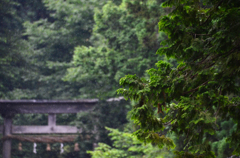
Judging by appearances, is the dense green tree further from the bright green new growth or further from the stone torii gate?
the bright green new growth

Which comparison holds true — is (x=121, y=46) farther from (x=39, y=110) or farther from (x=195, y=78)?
(x=195, y=78)

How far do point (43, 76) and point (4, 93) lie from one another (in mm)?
3135

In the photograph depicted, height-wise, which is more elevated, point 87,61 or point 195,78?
point 87,61

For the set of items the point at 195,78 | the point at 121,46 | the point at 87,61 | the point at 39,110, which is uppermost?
the point at 121,46

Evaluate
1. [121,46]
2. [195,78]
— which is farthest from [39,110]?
[195,78]

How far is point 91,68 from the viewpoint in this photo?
39.0 ft

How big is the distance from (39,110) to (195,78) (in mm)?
9359

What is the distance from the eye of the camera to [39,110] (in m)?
11.7

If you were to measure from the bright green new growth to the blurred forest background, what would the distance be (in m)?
2.85

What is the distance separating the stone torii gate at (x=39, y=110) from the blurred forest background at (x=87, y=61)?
21.2 inches

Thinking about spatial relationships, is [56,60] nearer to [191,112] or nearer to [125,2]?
[125,2]

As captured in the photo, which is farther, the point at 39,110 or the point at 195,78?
the point at 39,110

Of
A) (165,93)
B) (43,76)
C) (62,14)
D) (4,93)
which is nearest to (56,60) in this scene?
(43,76)

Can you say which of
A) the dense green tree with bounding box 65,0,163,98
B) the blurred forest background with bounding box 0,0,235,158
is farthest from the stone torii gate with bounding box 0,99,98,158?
the dense green tree with bounding box 65,0,163,98
